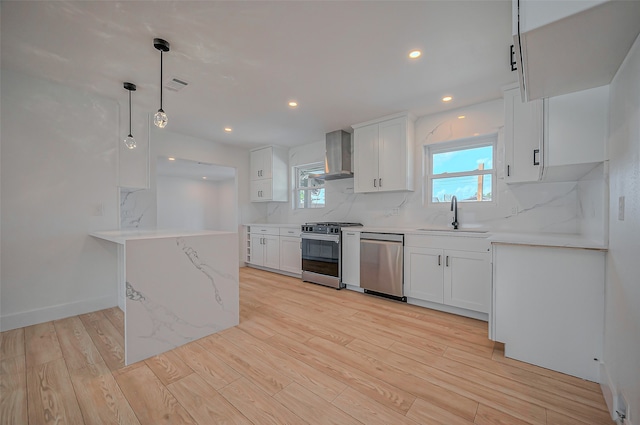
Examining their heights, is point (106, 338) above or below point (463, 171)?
below

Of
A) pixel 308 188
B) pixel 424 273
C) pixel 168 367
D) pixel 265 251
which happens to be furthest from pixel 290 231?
pixel 168 367

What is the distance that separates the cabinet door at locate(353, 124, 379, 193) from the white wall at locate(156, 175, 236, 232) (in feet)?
17.3

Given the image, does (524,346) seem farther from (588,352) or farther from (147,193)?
(147,193)

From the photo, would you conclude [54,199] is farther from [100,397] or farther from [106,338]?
[100,397]

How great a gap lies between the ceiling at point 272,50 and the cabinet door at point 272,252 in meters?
2.39

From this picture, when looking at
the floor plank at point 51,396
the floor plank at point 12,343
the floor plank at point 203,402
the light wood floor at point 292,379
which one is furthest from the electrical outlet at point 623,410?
the floor plank at point 12,343

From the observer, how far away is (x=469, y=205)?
321 centimetres

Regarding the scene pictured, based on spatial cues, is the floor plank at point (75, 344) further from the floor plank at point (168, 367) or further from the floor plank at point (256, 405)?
the floor plank at point (256, 405)

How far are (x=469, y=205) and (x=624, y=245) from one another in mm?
1988

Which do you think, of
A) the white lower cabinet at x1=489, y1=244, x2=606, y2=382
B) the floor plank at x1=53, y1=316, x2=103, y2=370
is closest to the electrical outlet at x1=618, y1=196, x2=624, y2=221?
the white lower cabinet at x1=489, y1=244, x2=606, y2=382

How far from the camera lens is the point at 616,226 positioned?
1.42m

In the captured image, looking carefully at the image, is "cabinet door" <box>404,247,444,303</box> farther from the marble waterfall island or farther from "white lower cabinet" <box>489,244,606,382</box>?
the marble waterfall island

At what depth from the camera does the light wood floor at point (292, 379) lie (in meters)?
1.40

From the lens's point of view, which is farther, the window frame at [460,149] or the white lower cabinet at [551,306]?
the window frame at [460,149]
